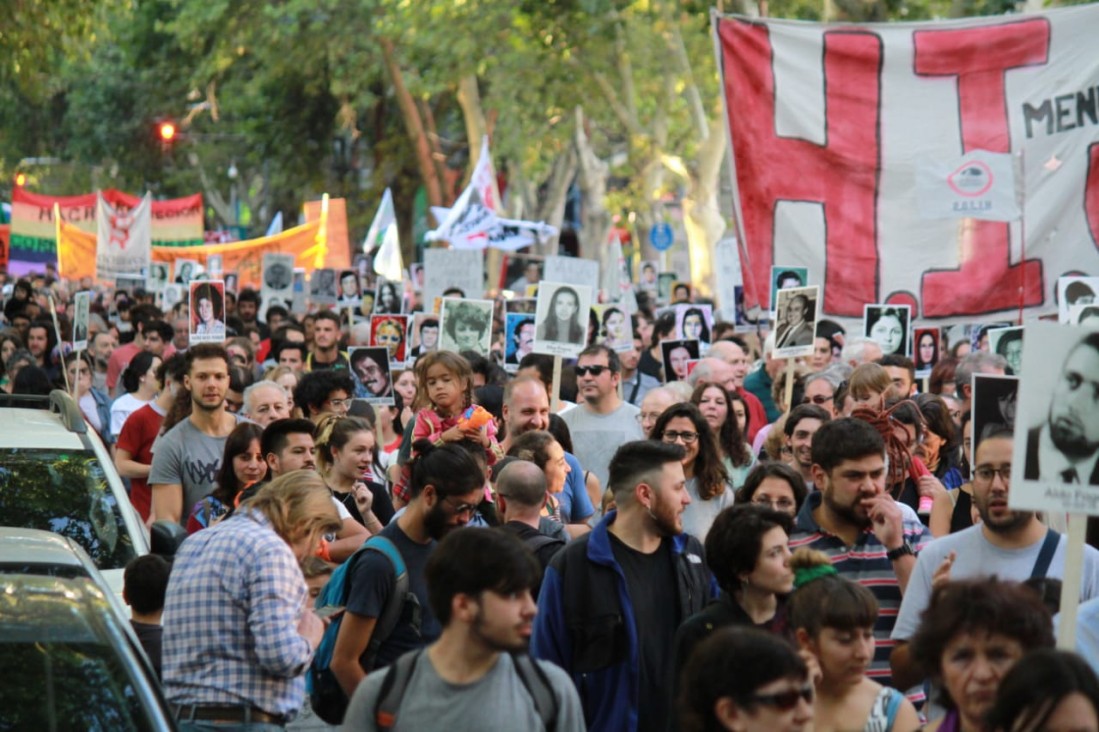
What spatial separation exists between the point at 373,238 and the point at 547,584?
28.1 meters

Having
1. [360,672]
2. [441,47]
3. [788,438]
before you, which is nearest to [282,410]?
[788,438]

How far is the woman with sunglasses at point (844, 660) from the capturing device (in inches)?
185

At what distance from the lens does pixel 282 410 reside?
31.9 feet

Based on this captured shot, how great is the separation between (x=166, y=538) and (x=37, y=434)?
4.68ft

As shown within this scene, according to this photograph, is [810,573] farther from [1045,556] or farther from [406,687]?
[406,687]

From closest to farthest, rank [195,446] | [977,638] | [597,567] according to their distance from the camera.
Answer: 1. [977,638]
2. [597,567]
3. [195,446]

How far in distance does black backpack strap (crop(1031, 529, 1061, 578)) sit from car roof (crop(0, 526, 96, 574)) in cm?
281

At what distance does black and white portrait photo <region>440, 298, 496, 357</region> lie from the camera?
46.3 ft

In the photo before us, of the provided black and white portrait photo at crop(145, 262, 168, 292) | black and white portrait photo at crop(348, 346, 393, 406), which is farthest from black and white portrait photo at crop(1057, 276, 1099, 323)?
black and white portrait photo at crop(145, 262, 168, 292)

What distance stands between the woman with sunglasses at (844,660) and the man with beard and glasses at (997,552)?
886 millimetres

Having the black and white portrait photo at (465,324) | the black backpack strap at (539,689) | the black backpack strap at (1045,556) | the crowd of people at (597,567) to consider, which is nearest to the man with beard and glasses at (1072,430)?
the crowd of people at (597,567)

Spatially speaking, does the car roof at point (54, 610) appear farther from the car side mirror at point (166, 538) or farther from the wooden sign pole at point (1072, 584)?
the wooden sign pole at point (1072, 584)

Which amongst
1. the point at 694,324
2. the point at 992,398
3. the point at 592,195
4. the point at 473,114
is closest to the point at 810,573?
the point at 992,398

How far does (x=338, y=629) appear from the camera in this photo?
616 centimetres
